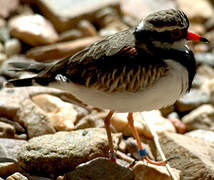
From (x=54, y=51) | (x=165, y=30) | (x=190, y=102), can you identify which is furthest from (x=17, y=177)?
(x=54, y=51)

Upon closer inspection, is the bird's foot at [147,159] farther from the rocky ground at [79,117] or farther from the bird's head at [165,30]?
the bird's head at [165,30]

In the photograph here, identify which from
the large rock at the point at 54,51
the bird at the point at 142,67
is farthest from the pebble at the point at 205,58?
the bird at the point at 142,67

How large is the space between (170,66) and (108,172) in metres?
0.97

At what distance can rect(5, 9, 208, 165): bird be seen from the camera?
3.06m

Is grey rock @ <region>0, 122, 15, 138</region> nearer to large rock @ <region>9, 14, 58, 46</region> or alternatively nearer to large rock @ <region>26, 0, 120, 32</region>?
large rock @ <region>9, 14, 58, 46</region>

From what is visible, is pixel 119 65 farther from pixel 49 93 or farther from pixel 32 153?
pixel 49 93

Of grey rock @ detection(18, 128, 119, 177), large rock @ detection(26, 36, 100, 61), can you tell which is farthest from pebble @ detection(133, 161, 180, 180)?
large rock @ detection(26, 36, 100, 61)

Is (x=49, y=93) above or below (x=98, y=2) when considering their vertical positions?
below

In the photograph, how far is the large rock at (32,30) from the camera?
586 centimetres

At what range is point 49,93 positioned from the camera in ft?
15.3

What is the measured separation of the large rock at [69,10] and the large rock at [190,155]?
2891mm

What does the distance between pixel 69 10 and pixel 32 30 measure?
85 cm

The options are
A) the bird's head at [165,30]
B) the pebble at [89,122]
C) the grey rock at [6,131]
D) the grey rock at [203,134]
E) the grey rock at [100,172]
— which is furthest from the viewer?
the grey rock at [203,134]

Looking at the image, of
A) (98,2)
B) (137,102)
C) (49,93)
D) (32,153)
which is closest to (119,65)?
(137,102)
